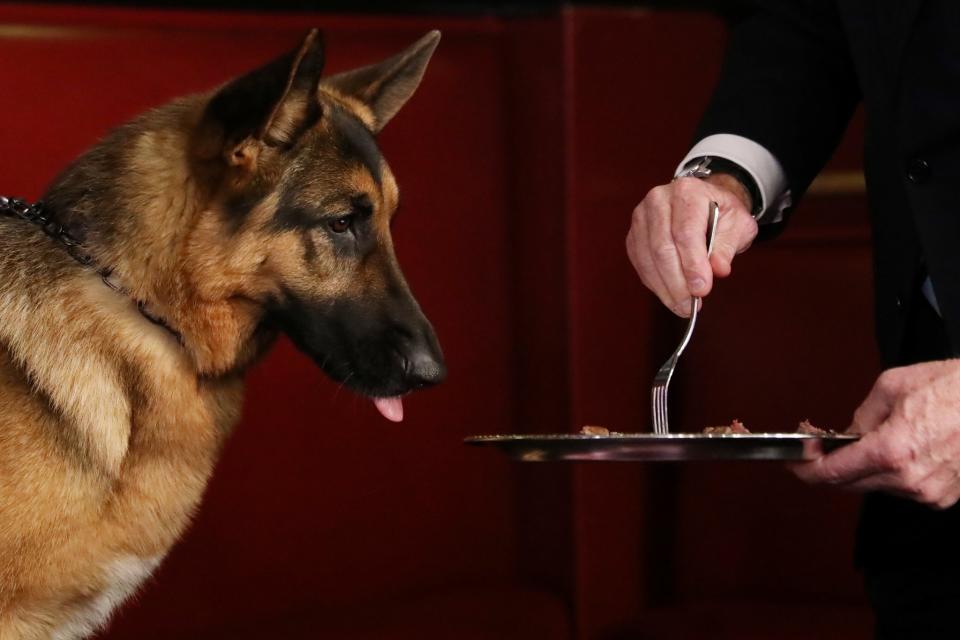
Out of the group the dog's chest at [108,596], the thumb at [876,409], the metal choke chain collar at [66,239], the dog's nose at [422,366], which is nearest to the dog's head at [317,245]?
the dog's nose at [422,366]

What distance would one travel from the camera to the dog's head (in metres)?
1.38

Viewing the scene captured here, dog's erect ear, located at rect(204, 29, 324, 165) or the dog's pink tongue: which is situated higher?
dog's erect ear, located at rect(204, 29, 324, 165)

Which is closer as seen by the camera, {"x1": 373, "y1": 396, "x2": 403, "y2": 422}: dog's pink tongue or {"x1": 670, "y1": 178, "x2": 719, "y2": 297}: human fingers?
{"x1": 670, "y1": 178, "x2": 719, "y2": 297}: human fingers

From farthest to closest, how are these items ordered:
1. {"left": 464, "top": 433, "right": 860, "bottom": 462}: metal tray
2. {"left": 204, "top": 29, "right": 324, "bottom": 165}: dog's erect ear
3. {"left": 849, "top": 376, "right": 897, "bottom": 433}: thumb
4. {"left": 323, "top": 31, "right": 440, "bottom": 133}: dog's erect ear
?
{"left": 323, "top": 31, "right": 440, "bottom": 133}: dog's erect ear → {"left": 204, "top": 29, "right": 324, "bottom": 165}: dog's erect ear → {"left": 849, "top": 376, "right": 897, "bottom": 433}: thumb → {"left": 464, "top": 433, "right": 860, "bottom": 462}: metal tray

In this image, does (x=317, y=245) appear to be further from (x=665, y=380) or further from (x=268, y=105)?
(x=665, y=380)

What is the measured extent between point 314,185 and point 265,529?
0.78 m

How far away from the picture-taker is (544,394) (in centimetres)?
225

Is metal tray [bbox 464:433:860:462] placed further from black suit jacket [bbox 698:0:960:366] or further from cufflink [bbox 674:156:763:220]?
cufflink [bbox 674:156:763:220]

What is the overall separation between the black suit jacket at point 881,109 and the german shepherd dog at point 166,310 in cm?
Answer: 46

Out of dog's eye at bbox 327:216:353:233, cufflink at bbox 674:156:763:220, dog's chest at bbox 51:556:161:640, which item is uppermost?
cufflink at bbox 674:156:763:220

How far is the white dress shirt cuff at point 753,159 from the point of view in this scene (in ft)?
4.32

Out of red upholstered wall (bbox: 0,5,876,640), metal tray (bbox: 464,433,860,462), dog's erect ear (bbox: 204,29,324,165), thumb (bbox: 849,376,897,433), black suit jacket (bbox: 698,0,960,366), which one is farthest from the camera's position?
red upholstered wall (bbox: 0,5,876,640)

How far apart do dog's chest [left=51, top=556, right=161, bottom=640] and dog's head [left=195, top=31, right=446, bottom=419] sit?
315 mm

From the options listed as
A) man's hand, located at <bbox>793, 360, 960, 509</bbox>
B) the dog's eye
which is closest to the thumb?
man's hand, located at <bbox>793, 360, 960, 509</bbox>
